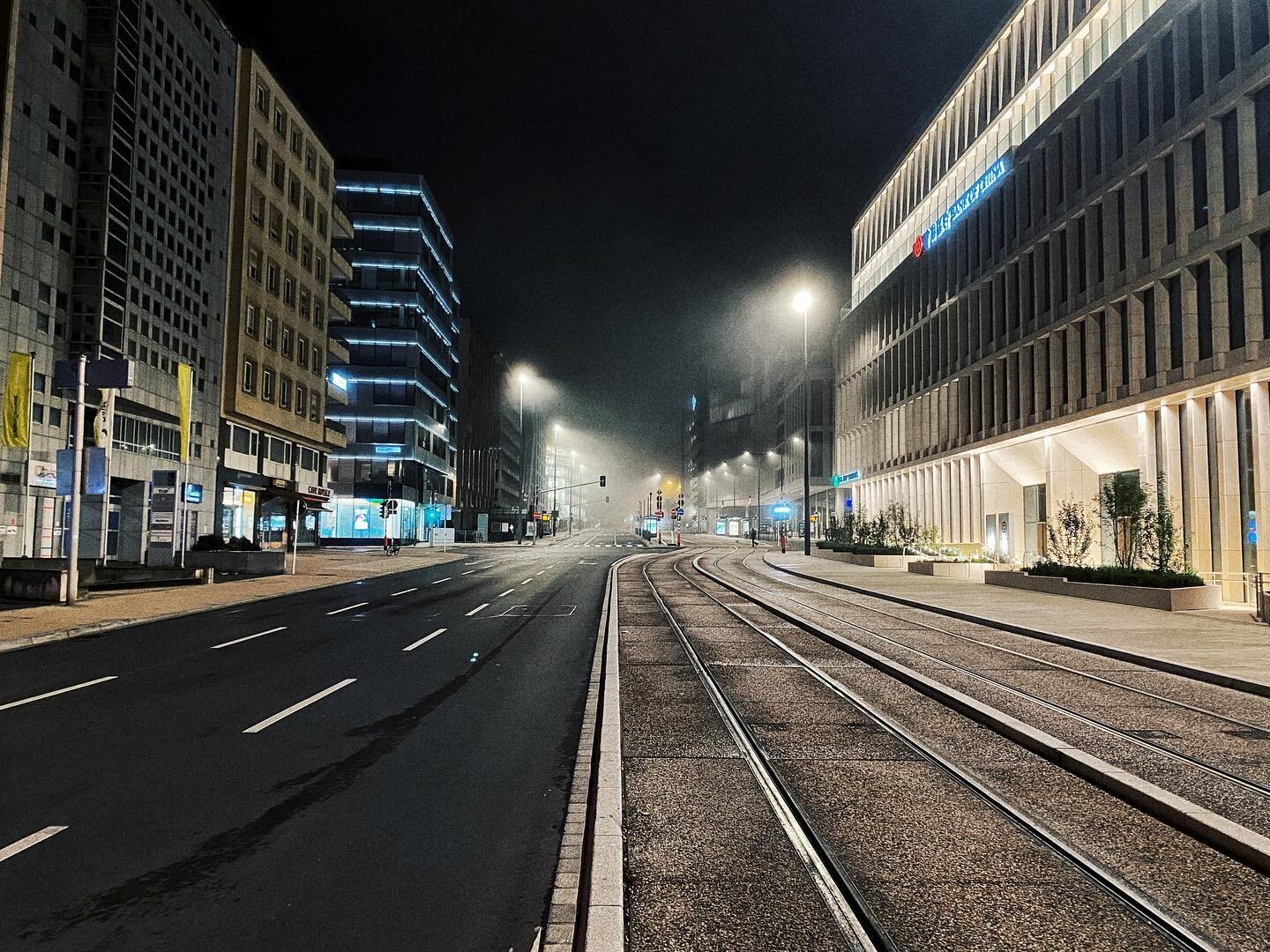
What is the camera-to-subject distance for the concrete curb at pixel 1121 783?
16.0 ft

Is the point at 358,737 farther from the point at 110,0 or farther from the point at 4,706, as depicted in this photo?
the point at 110,0

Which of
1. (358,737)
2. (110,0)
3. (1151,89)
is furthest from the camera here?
(110,0)

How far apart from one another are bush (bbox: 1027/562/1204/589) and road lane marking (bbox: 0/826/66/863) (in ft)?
76.2

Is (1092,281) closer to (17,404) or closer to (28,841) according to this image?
(28,841)

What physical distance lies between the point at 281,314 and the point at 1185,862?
53.5 m

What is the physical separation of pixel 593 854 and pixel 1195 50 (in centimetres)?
3037

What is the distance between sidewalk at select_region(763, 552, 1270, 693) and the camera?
12.0 metres

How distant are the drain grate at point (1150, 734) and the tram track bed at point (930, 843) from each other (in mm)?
1365

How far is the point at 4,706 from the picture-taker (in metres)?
8.78

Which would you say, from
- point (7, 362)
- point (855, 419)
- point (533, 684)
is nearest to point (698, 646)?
point (533, 684)

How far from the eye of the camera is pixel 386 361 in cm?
7438

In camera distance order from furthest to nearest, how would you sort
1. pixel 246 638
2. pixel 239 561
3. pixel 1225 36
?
pixel 239 561
pixel 1225 36
pixel 246 638

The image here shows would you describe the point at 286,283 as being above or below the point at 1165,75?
above

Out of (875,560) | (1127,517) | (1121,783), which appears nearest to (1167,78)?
(1127,517)
